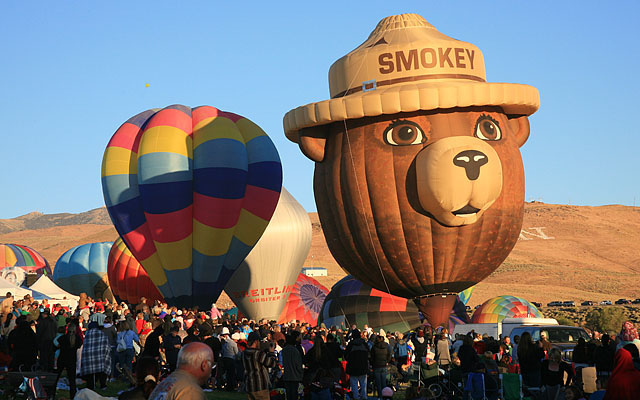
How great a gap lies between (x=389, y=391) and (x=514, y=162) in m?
9.25

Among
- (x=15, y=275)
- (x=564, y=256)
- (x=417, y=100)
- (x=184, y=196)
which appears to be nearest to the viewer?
(x=417, y=100)

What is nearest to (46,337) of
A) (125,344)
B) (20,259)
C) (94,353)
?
(125,344)

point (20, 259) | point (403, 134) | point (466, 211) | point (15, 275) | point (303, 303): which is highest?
point (20, 259)

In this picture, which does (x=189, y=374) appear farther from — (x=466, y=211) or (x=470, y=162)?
(x=466, y=211)

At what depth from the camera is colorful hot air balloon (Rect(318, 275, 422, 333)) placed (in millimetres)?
25125

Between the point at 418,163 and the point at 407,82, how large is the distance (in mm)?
2009

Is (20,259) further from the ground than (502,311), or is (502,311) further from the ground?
(20,259)

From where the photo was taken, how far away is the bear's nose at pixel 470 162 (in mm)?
17938

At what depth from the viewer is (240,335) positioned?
1505 centimetres

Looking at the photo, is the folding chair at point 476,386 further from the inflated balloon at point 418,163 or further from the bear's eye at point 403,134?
the bear's eye at point 403,134

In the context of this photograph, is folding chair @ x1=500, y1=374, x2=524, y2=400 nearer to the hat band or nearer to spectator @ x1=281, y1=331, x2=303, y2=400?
spectator @ x1=281, y1=331, x2=303, y2=400

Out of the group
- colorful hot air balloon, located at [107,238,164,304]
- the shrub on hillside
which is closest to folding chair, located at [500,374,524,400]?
colorful hot air balloon, located at [107,238,164,304]

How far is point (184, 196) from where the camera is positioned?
26219mm

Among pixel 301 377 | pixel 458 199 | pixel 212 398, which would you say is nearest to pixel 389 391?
pixel 301 377
